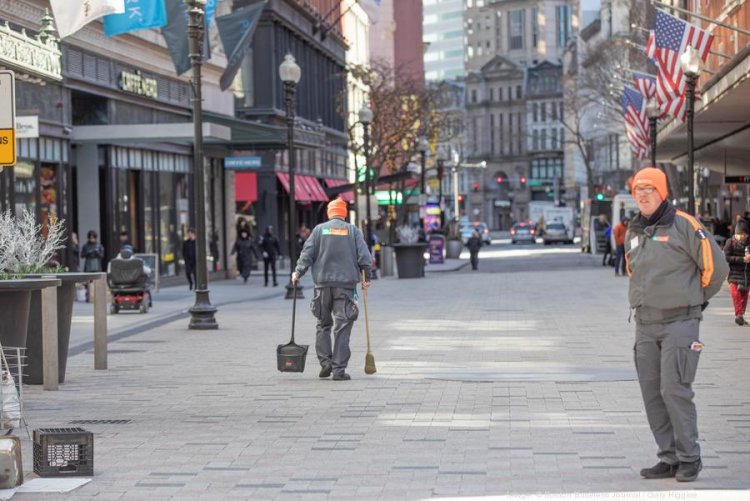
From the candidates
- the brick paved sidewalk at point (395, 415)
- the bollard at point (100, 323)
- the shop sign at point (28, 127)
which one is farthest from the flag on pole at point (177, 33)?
the bollard at point (100, 323)

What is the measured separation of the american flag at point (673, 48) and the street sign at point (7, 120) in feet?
68.1

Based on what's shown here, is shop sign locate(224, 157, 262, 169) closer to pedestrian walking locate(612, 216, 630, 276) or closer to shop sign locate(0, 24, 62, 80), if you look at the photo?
pedestrian walking locate(612, 216, 630, 276)

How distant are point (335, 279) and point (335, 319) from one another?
418 mm

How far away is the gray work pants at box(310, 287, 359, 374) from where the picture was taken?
15773 millimetres

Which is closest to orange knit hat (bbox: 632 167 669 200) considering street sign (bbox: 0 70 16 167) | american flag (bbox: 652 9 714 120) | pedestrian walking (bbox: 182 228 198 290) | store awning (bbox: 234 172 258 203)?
street sign (bbox: 0 70 16 167)

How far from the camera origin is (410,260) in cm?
→ 4853

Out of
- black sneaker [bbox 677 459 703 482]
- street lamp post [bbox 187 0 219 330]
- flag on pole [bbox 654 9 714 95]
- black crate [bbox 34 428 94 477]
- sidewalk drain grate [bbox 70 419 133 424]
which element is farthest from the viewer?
flag on pole [bbox 654 9 714 95]

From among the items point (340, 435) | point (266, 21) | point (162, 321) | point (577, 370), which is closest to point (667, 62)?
point (162, 321)

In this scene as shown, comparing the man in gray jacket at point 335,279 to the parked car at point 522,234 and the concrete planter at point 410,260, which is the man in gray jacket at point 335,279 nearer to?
the concrete planter at point 410,260

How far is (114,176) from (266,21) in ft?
78.2

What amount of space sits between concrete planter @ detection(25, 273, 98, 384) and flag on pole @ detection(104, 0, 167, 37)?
14.4 metres

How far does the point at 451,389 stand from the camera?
1474 cm


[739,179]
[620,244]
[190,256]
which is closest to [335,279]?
[190,256]

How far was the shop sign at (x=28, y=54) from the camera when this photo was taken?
54.0 ft
